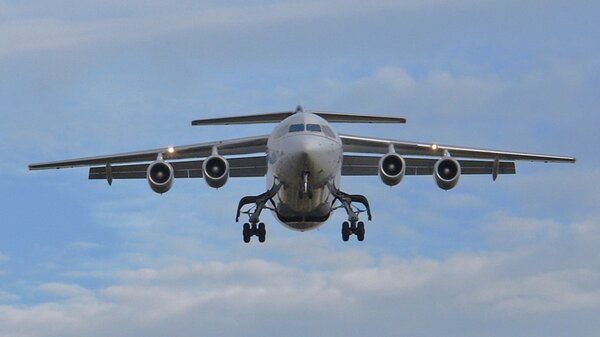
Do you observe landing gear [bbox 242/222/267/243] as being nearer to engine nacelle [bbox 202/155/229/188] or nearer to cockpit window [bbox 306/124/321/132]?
engine nacelle [bbox 202/155/229/188]

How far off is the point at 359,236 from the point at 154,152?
6070 mm

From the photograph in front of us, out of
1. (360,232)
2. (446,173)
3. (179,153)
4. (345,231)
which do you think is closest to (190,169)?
(179,153)

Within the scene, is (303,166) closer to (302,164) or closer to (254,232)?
(302,164)

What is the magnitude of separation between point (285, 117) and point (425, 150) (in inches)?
156

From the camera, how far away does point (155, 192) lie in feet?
106

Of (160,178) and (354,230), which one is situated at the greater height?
(160,178)

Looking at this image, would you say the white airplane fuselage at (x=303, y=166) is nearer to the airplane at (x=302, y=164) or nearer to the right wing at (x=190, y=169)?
the airplane at (x=302, y=164)

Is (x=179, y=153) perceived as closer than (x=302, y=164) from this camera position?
No

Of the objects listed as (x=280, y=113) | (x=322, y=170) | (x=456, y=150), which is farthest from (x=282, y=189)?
(x=456, y=150)

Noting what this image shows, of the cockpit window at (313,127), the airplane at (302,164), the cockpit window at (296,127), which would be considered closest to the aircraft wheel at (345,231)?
the airplane at (302,164)

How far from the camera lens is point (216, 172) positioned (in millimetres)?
32000

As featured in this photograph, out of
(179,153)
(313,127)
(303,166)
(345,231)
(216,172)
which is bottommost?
(345,231)

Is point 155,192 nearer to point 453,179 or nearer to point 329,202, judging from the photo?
point 329,202

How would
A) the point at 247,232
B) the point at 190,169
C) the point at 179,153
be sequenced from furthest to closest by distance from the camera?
the point at 190,169 < the point at 179,153 < the point at 247,232
